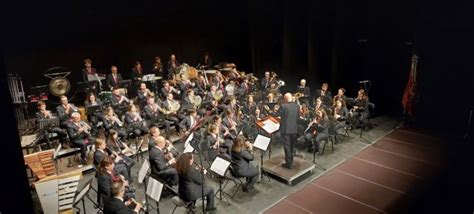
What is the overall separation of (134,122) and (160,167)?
2.83 meters

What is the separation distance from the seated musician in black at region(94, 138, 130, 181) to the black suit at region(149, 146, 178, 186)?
613mm

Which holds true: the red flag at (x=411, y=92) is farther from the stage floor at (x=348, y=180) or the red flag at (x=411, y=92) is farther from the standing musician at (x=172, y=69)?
the standing musician at (x=172, y=69)

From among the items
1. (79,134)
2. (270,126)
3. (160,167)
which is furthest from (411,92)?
(79,134)

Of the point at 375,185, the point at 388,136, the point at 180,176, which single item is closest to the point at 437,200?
the point at 375,185

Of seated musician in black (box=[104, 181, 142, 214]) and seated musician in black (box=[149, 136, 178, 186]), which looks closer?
seated musician in black (box=[104, 181, 142, 214])

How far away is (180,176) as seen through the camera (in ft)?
22.2

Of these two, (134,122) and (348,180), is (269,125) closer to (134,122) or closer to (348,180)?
(348,180)

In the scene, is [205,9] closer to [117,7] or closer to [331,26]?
[117,7]

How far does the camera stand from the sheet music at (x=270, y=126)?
339 inches

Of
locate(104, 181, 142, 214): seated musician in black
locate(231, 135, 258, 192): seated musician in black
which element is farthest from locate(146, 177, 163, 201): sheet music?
locate(231, 135, 258, 192): seated musician in black

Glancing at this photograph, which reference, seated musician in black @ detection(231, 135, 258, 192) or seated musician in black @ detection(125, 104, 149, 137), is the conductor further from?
seated musician in black @ detection(125, 104, 149, 137)

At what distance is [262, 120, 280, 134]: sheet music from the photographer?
28.2ft

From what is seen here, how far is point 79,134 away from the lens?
366 inches

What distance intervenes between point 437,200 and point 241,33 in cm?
1262
